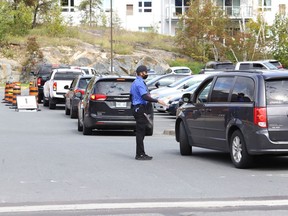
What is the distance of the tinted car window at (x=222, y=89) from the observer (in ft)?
46.3

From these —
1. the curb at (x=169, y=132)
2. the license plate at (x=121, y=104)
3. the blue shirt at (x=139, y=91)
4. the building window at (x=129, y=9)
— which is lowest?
the curb at (x=169, y=132)

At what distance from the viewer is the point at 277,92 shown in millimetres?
13117

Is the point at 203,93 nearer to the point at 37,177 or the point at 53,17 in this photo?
the point at 37,177

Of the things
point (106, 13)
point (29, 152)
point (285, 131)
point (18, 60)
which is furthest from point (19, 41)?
point (285, 131)

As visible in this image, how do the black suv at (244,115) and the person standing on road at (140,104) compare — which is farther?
the person standing on road at (140,104)

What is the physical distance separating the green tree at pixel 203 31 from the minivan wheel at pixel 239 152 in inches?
2182

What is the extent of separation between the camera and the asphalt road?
9.62 metres

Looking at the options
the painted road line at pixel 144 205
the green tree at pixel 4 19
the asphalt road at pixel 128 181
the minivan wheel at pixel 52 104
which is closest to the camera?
the painted road line at pixel 144 205

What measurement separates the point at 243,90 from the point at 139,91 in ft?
7.12

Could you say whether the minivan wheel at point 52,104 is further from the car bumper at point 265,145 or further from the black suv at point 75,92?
the car bumper at point 265,145

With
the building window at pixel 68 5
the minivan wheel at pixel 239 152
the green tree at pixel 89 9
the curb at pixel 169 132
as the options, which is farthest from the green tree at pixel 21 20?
the minivan wheel at pixel 239 152

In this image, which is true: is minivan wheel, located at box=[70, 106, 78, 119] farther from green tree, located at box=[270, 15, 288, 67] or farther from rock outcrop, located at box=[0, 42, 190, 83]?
rock outcrop, located at box=[0, 42, 190, 83]

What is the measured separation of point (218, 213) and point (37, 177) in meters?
4.19

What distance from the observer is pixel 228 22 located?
72.4 m
